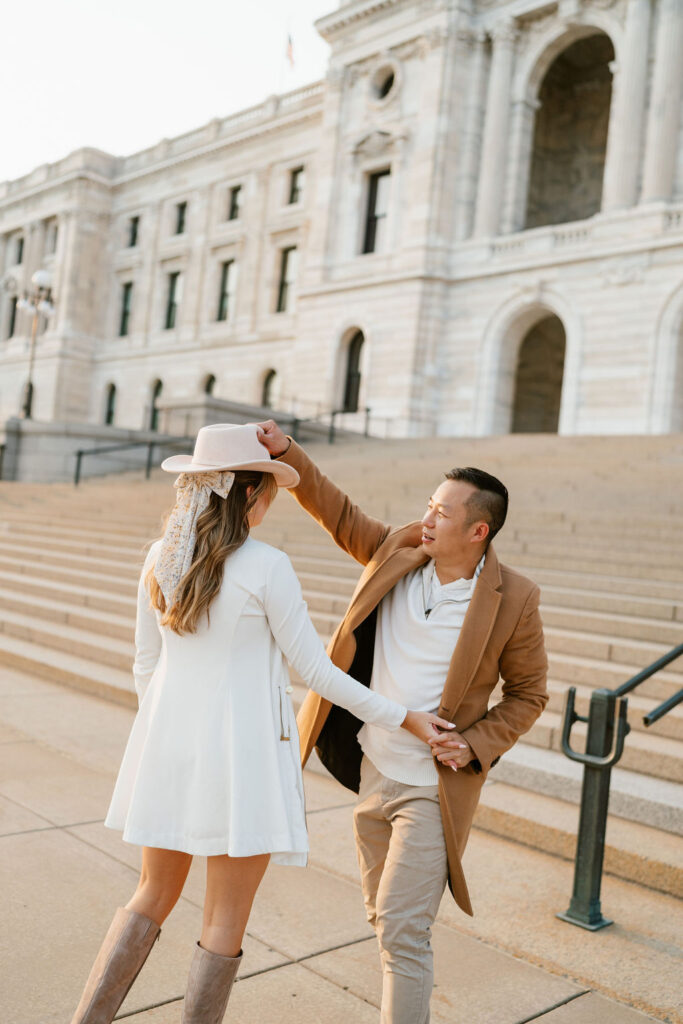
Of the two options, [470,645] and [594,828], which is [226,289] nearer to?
[594,828]

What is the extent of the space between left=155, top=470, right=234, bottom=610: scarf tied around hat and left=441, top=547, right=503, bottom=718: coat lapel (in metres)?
0.81

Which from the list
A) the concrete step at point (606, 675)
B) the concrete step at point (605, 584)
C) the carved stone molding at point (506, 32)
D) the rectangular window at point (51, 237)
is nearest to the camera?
the concrete step at point (606, 675)

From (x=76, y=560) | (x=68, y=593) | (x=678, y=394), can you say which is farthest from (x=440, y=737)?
(x=678, y=394)

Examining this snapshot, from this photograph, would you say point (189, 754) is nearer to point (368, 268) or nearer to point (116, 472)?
point (116, 472)

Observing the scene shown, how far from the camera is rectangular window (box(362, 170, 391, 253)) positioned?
1129 inches

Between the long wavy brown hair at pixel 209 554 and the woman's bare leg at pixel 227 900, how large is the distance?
2.10 ft

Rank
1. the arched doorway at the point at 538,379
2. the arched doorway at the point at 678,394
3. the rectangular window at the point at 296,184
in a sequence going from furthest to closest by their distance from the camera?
1. the rectangular window at the point at 296,184
2. the arched doorway at the point at 538,379
3. the arched doorway at the point at 678,394

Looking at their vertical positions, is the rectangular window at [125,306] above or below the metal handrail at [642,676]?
above

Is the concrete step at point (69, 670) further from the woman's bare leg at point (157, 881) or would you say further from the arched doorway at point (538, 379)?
the arched doorway at point (538, 379)

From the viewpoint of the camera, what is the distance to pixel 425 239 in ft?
86.3

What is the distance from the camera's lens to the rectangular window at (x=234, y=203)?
3753cm

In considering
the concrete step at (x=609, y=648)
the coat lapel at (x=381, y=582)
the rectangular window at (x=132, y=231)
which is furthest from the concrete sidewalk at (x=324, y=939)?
the rectangular window at (x=132, y=231)

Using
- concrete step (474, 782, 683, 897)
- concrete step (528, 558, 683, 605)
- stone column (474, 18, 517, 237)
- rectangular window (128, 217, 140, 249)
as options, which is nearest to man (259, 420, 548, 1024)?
concrete step (474, 782, 683, 897)

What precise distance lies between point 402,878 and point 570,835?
226cm
